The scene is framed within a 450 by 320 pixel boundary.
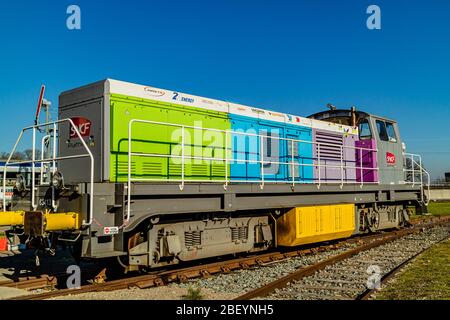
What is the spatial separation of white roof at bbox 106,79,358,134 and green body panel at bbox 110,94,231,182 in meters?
0.11

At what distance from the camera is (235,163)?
10.1 metres

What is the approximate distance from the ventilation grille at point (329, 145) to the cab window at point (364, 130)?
4.17ft

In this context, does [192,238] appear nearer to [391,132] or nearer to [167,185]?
[167,185]

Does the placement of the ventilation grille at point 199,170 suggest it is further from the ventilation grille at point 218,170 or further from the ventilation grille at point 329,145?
the ventilation grille at point 329,145

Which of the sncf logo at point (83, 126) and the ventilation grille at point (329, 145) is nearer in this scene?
the sncf logo at point (83, 126)

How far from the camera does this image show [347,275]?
8258 mm

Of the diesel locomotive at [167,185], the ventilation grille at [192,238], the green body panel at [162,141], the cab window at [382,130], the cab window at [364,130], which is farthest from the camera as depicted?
the cab window at [382,130]

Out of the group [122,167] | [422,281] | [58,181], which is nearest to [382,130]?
[422,281]

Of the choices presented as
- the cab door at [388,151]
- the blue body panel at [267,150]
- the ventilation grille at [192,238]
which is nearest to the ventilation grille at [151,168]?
the ventilation grille at [192,238]

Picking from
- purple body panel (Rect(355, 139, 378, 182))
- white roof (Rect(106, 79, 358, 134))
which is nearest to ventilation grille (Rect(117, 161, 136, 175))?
white roof (Rect(106, 79, 358, 134))

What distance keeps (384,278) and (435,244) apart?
5392mm

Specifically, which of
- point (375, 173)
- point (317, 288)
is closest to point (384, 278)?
point (317, 288)

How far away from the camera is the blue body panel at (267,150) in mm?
10195
